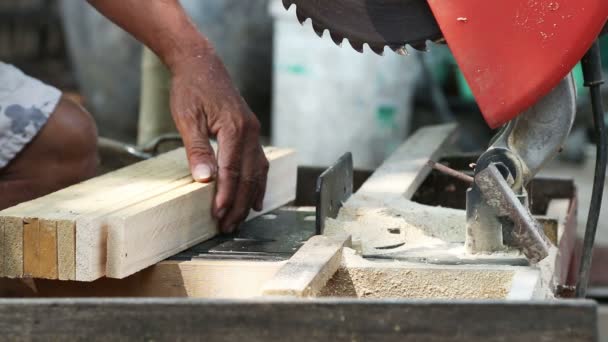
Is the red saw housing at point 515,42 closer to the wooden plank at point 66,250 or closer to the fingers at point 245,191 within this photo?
the fingers at point 245,191

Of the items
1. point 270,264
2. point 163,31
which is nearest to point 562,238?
point 270,264

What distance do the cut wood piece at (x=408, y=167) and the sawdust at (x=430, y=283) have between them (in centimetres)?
52

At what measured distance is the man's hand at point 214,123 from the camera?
2230 millimetres

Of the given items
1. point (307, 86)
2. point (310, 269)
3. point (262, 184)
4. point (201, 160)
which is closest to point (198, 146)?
point (201, 160)

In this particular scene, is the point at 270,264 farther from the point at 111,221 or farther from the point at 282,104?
the point at 282,104

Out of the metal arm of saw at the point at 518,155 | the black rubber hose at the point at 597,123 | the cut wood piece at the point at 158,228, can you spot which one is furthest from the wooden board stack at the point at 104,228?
the black rubber hose at the point at 597,123

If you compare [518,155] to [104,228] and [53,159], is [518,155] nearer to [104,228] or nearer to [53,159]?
[104,228]

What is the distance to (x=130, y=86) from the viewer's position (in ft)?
18.7

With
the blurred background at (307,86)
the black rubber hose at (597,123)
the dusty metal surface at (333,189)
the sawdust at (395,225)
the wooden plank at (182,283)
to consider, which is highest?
the black rubber hose at (597,123)

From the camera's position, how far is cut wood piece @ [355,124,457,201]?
2494 millimetres

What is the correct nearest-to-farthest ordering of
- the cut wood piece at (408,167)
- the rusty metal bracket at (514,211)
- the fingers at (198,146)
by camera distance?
the rusty metal bracket at (514,211) < the fingers at (198,146) < the cut wood piece at (408,167)

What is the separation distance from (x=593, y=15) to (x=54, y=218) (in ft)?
3.06

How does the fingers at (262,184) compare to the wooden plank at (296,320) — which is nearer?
the wooden plank at (296,320)

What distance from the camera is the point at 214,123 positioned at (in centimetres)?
228
